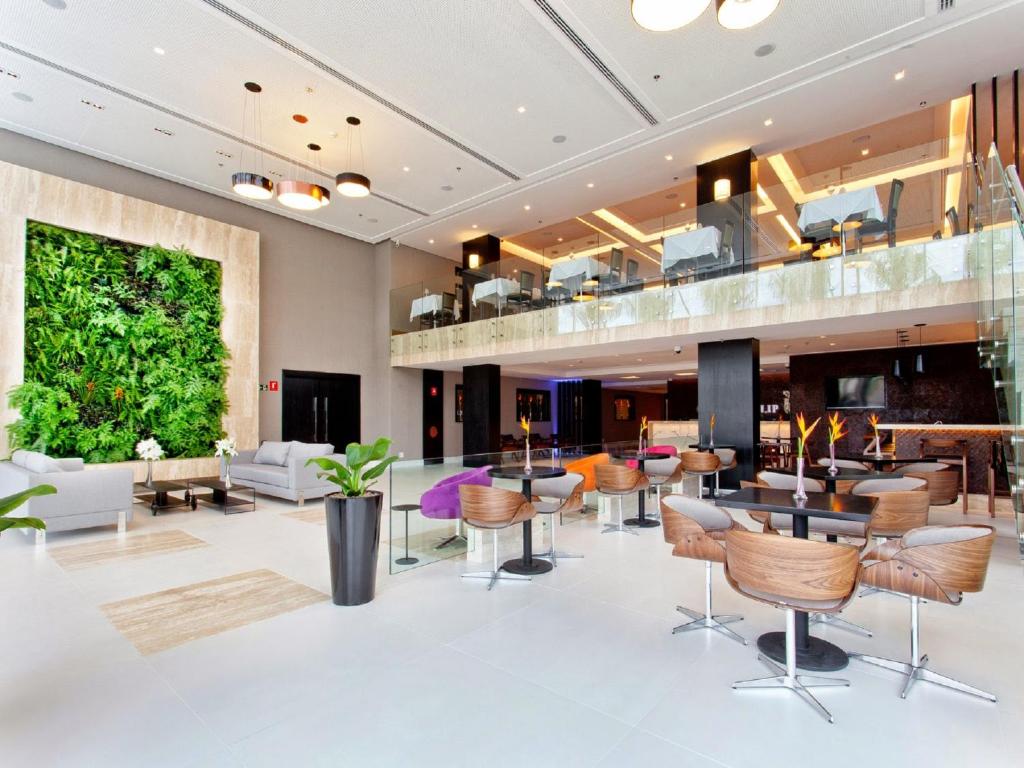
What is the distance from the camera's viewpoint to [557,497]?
17.7 feet

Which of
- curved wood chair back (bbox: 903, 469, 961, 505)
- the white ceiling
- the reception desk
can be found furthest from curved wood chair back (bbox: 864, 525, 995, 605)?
the reception desk

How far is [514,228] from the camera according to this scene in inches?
500

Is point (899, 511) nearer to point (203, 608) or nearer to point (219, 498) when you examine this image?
point (203, 608)

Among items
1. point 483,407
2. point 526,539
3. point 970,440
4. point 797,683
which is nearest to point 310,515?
point 526,539

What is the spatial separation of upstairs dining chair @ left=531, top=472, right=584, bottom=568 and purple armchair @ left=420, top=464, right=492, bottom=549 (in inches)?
24.4

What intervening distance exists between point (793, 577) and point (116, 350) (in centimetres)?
1034

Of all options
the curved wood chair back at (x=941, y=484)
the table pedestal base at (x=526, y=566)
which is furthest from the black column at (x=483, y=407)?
the curved wood chair back at (x=941, y=484)

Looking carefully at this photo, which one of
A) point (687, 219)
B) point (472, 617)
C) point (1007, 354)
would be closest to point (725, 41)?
point (687, 219)

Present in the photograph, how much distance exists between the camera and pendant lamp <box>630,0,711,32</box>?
13.5ft

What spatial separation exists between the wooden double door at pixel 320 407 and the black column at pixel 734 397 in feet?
27.0

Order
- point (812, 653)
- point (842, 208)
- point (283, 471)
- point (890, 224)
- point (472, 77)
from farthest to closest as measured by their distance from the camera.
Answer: point (283, 471), point (842, 208), point (472, 77), point (890, 224), point (812, 653)

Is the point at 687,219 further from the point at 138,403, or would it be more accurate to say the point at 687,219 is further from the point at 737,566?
the point at 138,403

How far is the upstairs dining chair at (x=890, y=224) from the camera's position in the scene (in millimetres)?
6676

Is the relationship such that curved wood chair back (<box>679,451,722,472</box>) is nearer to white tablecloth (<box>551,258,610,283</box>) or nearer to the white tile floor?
the white tile floor
